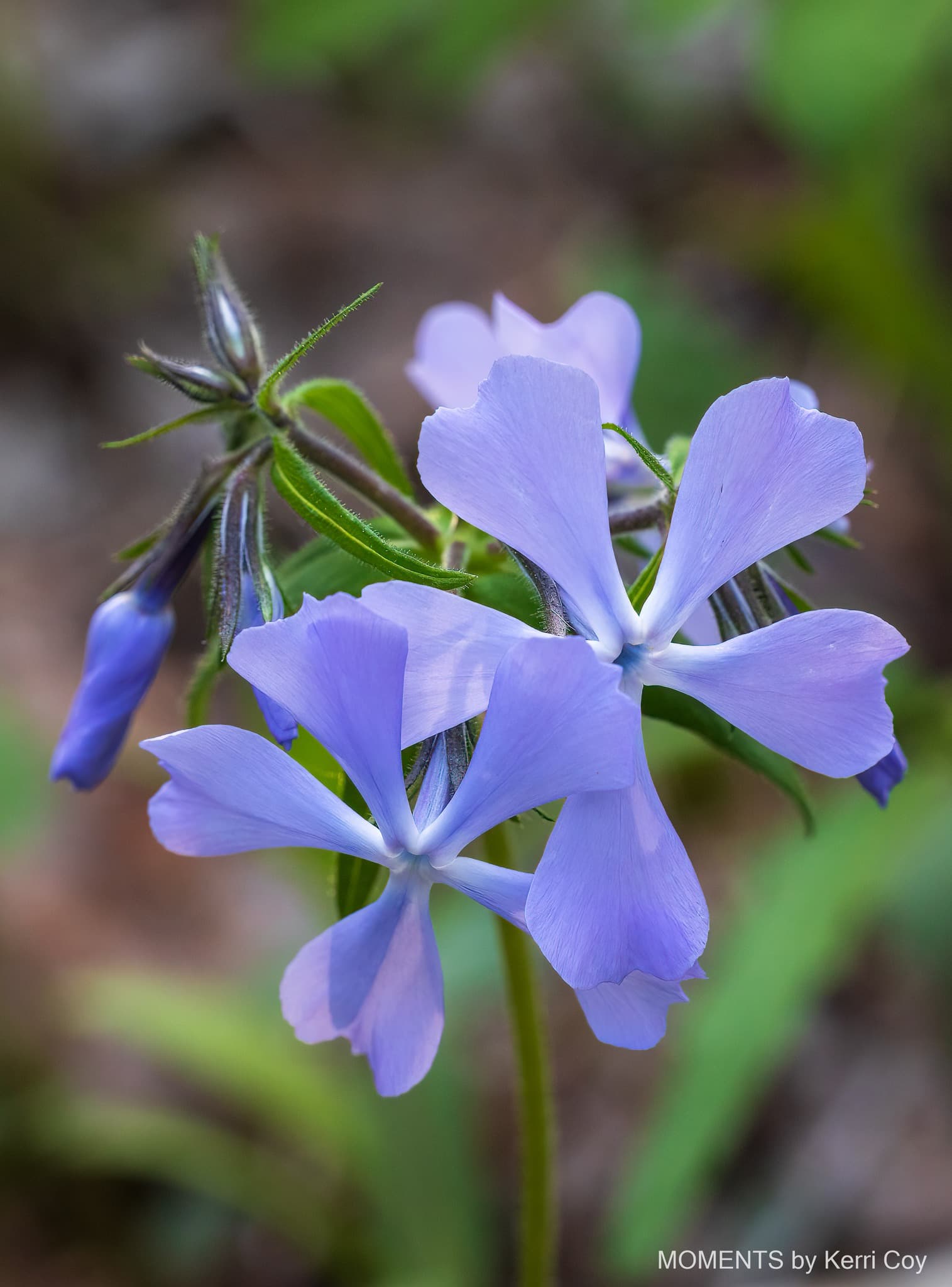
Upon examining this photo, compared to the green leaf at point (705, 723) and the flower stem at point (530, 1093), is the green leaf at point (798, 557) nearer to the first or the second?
the green leaf at point (705, 723)

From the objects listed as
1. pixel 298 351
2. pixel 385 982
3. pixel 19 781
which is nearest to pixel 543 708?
pixel 385 982

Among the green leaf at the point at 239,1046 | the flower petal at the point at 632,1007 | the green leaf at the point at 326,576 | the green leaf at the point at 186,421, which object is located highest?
the green leaf at the point at 186,421

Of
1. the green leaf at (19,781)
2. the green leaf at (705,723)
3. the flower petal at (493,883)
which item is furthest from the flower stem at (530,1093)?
the green leaf at (19,781)

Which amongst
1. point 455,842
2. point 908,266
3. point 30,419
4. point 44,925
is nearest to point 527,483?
point 455,842

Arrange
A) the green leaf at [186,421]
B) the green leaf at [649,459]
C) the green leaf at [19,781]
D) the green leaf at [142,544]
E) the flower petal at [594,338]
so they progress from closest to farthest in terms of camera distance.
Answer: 1. the green leaf at [649,459]
2. the green leaf at [186,421]
3. the green leaf at [142,544]
4. the flower petal at [594,338]
5. the green leaf at [19,781]

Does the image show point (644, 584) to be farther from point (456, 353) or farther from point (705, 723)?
point (456, 353)

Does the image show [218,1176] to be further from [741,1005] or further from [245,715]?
[741,1005]
